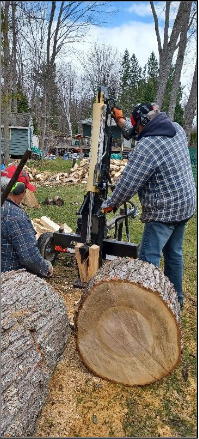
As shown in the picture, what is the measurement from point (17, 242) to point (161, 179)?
1301mm

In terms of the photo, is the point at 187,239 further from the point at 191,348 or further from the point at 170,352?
the point at 170,352

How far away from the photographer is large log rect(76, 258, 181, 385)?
272 cm

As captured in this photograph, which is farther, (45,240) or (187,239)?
(187,239)

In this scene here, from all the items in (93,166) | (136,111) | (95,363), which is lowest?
(95,363)

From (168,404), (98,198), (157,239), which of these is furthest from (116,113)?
(168,404)

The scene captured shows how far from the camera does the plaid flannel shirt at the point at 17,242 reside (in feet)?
10.6

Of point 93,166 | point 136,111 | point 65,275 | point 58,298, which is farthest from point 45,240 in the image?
point 136,111

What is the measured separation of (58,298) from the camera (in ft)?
10.9

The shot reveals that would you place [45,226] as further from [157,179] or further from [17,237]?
[157,179]

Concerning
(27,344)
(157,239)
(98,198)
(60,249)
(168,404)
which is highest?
(98,198)

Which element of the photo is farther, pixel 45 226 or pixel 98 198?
pixel 45 226

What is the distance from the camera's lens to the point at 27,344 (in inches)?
104

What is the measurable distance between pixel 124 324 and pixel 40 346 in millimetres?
604

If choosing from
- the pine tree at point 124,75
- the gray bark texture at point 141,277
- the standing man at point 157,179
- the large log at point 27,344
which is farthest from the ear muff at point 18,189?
the pine tree at point 124,75
